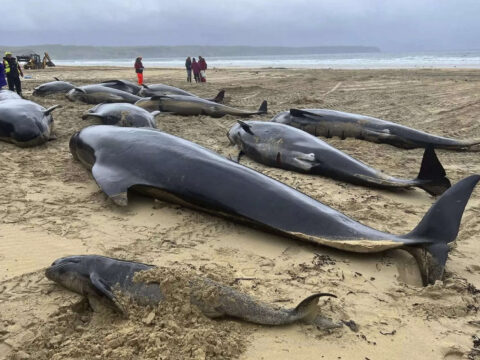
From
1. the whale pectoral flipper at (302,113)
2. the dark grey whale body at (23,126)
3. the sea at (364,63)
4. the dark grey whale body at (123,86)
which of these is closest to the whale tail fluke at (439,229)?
the whale pectoral flipper at (302,113)

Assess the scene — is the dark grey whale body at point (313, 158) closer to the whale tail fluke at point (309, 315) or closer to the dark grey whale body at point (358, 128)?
the dark grey whale body at point (358, 128)

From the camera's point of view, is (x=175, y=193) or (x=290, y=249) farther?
(x=175, y=193)

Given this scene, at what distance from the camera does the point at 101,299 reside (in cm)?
349

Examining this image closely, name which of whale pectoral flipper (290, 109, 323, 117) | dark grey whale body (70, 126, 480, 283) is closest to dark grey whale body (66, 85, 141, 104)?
whale pectoral flipper (290, 109, 323, 117)

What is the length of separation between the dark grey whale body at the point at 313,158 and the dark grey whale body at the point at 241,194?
196 cm

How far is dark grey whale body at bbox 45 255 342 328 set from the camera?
323cm

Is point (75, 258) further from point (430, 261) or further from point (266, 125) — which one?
point (266, 125)

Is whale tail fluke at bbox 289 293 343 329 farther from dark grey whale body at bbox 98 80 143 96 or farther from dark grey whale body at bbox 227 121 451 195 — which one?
dark grey whale body at bbox 98 80 143 96

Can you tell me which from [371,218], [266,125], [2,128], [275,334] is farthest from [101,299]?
[2,128]

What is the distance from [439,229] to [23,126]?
754 centimetres

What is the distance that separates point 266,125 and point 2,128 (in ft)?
16.6

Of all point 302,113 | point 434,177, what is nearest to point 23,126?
point 302,113

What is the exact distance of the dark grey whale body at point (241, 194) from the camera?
4121 millimetres

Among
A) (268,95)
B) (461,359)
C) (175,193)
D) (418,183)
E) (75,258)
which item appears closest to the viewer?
(461,359)
